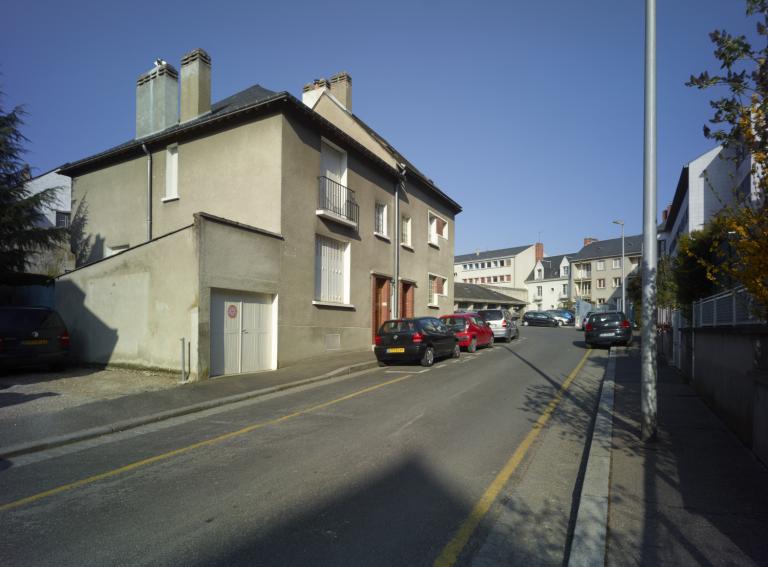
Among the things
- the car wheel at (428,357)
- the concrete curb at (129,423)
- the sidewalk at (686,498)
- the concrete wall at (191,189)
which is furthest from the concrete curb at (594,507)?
the concrete wall at (191,189)

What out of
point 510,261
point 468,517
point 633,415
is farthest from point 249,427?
point 510,261

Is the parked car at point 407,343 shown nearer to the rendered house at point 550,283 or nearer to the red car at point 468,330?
the red car at point 468,330

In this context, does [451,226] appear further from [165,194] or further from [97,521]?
[97,521]

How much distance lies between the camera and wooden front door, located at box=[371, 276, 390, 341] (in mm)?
19906

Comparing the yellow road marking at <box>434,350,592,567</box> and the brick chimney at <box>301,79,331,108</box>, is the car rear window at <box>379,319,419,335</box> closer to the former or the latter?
the yellow road marking at <box>434,350,592,567</box>

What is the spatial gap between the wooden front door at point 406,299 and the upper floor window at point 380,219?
2694 mm

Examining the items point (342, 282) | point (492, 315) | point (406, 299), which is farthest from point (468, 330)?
point (492, 315)

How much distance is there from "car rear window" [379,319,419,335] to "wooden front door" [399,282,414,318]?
674 cm

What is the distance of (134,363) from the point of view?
511 inches

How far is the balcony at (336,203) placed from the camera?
16438 millimetres

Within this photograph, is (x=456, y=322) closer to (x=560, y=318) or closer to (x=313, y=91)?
(x=313, y=91)

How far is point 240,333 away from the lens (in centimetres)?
1319

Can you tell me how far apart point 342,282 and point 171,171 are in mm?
6813

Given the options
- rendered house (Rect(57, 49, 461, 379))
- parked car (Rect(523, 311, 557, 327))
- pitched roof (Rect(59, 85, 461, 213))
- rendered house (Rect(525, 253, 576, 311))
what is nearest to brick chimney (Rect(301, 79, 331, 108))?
rendered house (Rect(57, 49, 461, 379))
